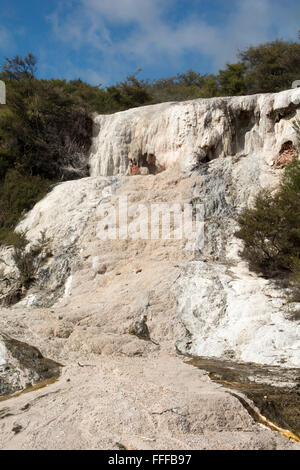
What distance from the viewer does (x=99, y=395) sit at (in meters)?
4.54

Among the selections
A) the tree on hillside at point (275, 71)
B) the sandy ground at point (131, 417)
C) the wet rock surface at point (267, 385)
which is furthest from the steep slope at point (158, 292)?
the tree on hillside at point (275, 71)

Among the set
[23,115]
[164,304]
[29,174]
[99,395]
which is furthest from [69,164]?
[99,395]

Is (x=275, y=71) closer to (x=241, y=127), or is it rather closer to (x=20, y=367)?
(x=241, y=127)

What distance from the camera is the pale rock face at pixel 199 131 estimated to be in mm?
12625

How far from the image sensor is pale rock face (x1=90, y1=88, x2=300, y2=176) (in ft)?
41.4

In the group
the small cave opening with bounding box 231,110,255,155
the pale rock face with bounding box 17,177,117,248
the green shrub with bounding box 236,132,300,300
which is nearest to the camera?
the green shrub with bounding box 236,132,300,300

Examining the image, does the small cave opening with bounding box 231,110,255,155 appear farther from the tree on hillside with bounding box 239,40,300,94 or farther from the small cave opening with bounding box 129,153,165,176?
the tree on hillside with bounding box 239,40,300,94

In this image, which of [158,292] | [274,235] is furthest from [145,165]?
[158,292]

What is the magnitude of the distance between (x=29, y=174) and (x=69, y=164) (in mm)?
1560

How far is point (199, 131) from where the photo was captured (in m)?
13.8

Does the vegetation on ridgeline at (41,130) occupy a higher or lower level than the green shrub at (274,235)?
higher

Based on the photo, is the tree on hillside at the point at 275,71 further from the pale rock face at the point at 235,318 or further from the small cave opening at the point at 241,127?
the pale rock face at the point at 235,318

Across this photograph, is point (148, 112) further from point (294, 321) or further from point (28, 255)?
point (294, 321)

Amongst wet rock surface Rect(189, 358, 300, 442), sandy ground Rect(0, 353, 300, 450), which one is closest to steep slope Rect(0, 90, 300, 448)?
sandy ground Rect(0, 353, 300, 450)
